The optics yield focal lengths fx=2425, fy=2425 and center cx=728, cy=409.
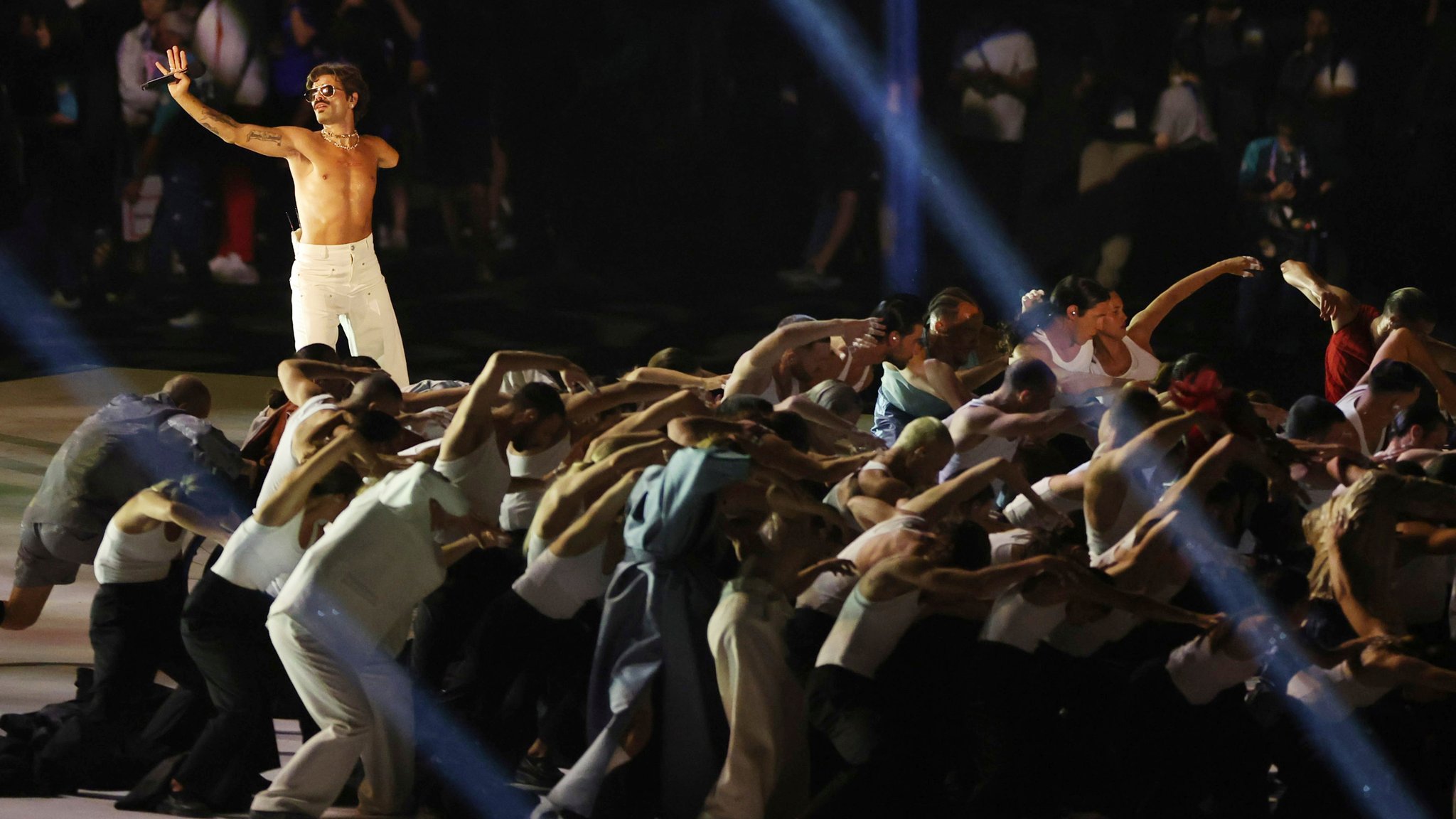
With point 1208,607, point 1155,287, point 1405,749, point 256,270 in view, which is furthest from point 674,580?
point 256,270

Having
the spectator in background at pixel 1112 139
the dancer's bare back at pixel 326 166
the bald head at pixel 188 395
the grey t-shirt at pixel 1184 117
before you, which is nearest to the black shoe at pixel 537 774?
the bald head at pixel 188 395

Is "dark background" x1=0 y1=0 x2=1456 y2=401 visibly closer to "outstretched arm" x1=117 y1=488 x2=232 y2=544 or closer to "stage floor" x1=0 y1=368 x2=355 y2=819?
"stage floor" x1=0 y1=368 x2=355 y2=819

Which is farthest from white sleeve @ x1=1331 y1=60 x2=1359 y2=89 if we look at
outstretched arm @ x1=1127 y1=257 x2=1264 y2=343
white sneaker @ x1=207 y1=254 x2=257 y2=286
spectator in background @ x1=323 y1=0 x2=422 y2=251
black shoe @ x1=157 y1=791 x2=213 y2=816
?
black shoe @ x1=157 y1=791 x2=213 y2=816

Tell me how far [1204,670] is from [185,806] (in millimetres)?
2915

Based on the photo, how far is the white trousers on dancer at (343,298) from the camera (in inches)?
422

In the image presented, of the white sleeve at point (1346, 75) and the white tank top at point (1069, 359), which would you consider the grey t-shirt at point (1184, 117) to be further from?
the white tank top at point (1069, 359)

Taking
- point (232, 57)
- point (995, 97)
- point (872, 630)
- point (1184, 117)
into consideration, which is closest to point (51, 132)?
point (232, 57)

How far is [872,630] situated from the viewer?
20.8ft

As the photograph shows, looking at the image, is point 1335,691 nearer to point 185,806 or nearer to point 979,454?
point 979,454

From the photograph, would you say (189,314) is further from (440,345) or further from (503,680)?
(503,680)

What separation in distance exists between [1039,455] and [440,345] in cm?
771

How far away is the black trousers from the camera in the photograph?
7.02 meters

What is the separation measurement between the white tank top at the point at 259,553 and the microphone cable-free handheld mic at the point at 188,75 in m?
4.02

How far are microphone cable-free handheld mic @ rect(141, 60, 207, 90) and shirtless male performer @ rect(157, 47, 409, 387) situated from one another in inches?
5.2
